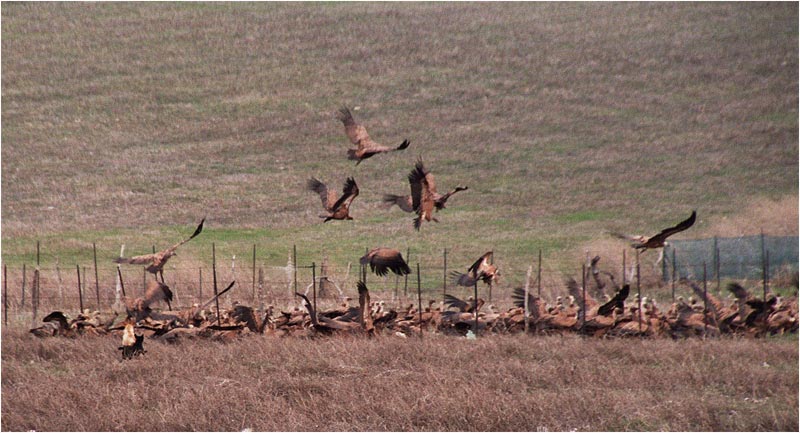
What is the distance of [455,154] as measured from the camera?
100ft

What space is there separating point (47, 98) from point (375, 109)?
1166 centimetres

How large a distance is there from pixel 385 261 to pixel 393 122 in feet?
77.5

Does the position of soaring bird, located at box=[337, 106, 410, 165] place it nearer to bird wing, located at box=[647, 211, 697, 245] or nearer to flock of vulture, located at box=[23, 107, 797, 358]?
flock of vulture, located at box=[23, 107, 797, 358]

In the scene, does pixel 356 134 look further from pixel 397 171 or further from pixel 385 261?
pixel 397 171

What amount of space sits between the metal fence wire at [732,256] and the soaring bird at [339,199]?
1002 centimetres

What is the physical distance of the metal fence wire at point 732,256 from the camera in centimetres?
1880

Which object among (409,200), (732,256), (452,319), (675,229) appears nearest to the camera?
(675,229)

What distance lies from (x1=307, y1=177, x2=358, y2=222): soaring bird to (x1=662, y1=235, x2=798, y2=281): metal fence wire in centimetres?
1002

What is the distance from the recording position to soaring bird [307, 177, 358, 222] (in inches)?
358

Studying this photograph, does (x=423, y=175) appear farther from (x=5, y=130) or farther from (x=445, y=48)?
(x=445, y=48)

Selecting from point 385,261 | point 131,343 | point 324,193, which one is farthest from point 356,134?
point 131,343

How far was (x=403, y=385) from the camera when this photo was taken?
30.6 feet

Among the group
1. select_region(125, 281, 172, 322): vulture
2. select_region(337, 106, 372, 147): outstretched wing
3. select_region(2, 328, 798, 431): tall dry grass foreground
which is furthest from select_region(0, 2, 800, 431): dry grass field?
select_region(337, 106, 372, 147): outstretched wing

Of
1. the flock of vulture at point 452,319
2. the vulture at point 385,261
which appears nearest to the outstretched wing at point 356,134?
the vulture at point 385,261
